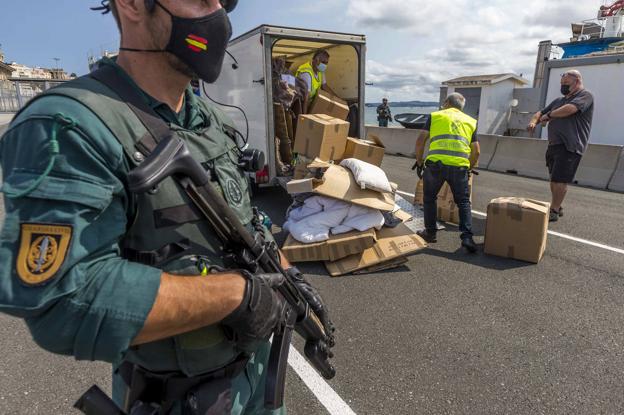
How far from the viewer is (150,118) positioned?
0.96 meters

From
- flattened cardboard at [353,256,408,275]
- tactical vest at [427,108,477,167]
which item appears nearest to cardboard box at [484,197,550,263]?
tactical vest at [427,108,477,167]

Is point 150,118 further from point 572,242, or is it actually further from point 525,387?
point 572,242

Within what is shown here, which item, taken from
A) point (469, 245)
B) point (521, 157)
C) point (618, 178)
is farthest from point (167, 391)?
point (521, 157)

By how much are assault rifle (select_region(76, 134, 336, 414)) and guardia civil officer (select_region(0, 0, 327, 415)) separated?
56 mm

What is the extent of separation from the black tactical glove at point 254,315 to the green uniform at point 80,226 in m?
0.17

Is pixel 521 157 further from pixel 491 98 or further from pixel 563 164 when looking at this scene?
pixel 491 98

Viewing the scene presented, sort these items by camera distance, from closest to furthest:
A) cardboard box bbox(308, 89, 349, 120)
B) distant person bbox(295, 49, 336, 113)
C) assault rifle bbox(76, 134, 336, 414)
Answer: assault rifle bbox(76, 134, 336, 414) → cardboard box bbox(308, 89, 349, 120) → distant person bbox(295, 49, 336, 113)

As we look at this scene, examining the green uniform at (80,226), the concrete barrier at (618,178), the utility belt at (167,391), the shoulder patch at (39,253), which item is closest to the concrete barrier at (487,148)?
the concrete barrier at (618,178)

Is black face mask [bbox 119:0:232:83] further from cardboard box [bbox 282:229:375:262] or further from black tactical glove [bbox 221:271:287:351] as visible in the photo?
cardboard box [bbox 282:229:375:262]

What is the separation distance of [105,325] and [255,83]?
198 inches

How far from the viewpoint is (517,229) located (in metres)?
4.18

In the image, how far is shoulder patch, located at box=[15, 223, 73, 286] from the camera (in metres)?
0.70

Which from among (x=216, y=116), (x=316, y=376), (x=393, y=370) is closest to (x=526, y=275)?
(x=393, y=370)

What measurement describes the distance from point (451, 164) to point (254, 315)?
13.1ft
